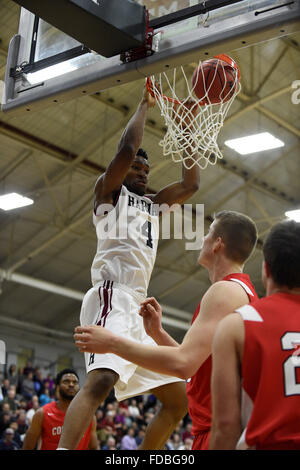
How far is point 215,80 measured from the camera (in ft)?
16.7

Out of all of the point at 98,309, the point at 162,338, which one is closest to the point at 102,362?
the point at 98,309

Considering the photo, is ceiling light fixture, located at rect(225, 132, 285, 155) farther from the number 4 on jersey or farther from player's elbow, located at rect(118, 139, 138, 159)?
player's elbow, located at rect(118, 139, 138, 159)

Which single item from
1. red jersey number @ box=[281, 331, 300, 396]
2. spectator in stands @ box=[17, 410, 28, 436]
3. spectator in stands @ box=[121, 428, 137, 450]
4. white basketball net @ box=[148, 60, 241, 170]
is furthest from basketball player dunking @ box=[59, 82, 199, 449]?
spectator in stands @ box=[121, 428, 137, 450]

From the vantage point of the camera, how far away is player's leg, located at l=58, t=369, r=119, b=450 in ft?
12.3

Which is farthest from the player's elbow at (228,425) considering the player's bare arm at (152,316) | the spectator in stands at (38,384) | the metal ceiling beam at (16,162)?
the spectator in stands at (38,384)

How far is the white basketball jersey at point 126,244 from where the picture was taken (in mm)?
4598

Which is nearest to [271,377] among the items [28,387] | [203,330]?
[203,330]

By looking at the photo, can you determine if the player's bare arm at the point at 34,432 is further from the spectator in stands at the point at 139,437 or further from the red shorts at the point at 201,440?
the spectator in stands at the point at 139,437

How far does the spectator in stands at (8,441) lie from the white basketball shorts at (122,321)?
594 cm

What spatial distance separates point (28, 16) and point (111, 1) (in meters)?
1.02

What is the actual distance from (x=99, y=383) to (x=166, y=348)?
142cm

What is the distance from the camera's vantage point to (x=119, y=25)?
4145mm

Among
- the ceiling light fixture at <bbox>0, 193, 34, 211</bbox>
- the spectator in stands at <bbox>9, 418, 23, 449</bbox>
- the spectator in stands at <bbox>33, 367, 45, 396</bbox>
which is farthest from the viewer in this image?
the spectator in stands at <bbox>33, 367, 45, 396</bbox>

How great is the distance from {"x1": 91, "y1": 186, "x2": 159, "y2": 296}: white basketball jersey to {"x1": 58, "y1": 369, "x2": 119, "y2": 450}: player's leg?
77cm
